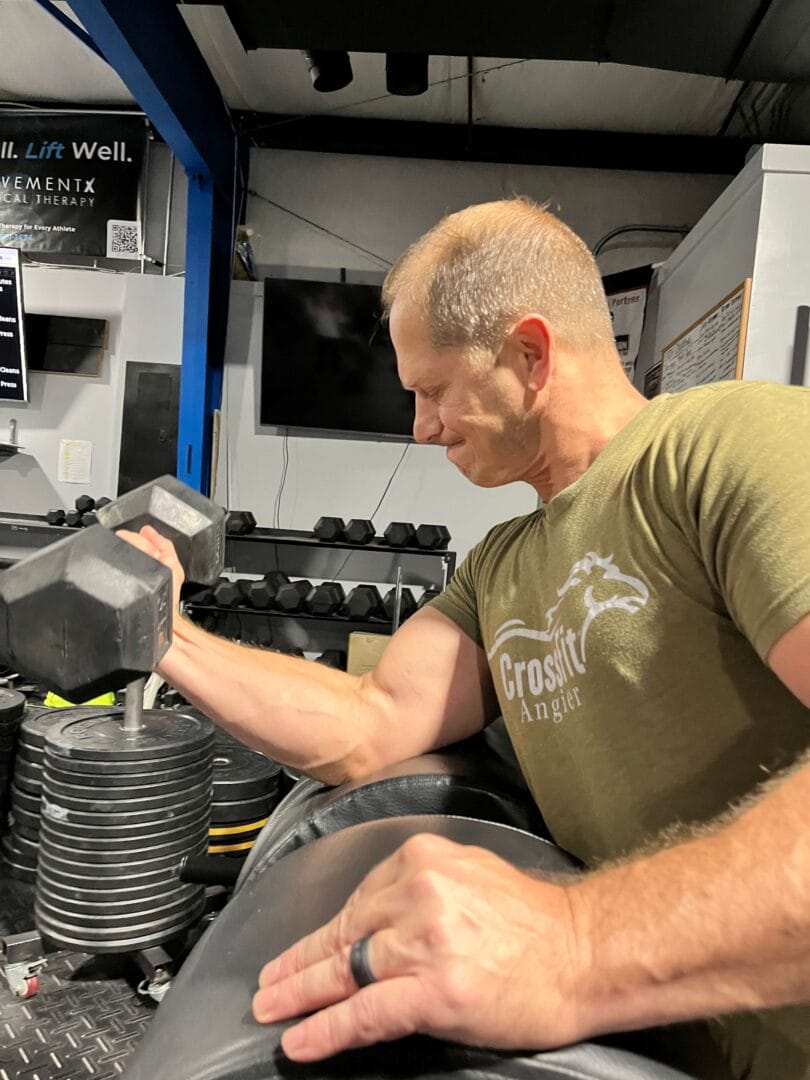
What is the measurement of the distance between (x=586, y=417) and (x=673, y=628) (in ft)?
1.10

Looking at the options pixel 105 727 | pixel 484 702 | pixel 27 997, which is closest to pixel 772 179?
pixel 484 702

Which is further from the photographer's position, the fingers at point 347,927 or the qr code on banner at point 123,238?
the qr code on banner at point 123,238

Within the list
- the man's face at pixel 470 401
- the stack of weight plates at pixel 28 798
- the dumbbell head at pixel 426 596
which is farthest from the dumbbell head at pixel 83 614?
the dumbbell head at pixel 426 596

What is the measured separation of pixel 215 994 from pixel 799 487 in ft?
1.76

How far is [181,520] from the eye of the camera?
1018 millimetres

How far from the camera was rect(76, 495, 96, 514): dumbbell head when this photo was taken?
3.31 metres

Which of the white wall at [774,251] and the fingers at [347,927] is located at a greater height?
the white wall at [774,251]

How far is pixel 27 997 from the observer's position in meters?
1.36

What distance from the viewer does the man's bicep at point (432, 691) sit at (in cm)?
102

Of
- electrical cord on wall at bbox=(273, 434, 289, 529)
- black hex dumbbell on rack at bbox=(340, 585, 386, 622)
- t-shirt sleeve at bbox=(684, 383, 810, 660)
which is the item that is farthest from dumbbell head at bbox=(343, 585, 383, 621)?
t-shirt sleeve at bbox=(684, 383, 810, 660)

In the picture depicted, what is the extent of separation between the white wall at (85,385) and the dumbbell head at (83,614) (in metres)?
3.08

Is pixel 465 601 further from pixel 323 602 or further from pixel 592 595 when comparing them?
pixel 323 602

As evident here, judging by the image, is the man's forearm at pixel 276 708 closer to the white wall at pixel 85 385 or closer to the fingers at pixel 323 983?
the fingers at pixel 323 983

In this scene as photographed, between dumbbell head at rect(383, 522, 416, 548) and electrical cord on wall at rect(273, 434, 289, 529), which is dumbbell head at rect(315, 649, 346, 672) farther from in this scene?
electrical cord on wall at rect(273, 434, 289, 529)
